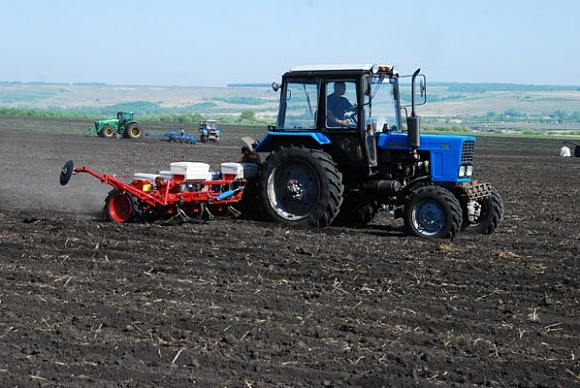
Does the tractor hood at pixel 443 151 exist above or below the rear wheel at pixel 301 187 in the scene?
above

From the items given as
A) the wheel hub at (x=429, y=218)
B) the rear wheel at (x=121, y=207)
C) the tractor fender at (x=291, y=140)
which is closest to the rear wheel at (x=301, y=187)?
the tractor fender at (x=291, y=140)

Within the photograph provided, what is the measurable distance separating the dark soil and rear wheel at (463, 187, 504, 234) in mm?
224

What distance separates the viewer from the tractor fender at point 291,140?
40.4 ft

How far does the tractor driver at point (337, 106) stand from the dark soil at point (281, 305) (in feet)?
4.64

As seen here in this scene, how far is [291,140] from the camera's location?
12641 mm

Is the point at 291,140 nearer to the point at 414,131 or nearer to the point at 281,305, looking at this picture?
the point at 414,131

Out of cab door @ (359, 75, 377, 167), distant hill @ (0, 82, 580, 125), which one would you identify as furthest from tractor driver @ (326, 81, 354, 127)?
distant hill @ (0, 82, 580, 125)

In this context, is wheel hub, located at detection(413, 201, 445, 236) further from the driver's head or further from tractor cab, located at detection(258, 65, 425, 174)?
the driver's head

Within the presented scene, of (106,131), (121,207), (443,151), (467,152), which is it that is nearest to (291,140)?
(443,151)

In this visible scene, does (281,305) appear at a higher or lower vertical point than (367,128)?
lower

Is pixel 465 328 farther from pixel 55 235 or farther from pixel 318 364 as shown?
pixel 55 235

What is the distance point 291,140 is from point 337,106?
2.65 ft

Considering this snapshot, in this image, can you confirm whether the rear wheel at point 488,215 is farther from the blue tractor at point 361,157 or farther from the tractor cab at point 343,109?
the tractor cab at point 343,109

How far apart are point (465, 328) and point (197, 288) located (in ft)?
8.10
